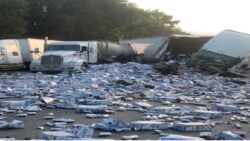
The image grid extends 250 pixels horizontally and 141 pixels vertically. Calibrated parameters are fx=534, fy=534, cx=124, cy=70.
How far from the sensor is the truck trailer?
30.8 metres

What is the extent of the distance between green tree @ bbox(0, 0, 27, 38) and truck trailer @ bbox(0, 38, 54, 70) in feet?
43.0

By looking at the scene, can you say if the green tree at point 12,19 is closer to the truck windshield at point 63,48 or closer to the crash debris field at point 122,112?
the truck windshield at point 63,48

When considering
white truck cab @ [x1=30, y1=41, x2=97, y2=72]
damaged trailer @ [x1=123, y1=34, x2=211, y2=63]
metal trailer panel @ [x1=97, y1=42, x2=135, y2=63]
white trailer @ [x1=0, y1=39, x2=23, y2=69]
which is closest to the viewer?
white truck cab @ [x1=30, y1=41, x2=97, y2=72]

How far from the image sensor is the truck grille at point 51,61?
89.2 ft

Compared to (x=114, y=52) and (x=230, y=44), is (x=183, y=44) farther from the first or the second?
(x=230, y=44)

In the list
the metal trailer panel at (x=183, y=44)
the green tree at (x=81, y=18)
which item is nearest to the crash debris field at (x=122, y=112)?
the metal trailer panel at (x=183, y=44)

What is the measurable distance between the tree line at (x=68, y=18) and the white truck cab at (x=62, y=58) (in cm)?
1739

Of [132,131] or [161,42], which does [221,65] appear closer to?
[161,42]

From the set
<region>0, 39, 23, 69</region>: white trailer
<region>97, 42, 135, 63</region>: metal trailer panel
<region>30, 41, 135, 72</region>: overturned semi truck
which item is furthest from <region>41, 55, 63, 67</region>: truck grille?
<region>97, 42, 135, 63</region>: metal trailer panel

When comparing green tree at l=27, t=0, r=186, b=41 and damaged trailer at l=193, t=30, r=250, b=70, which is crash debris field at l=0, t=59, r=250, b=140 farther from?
green tree at l=27, t=0, r=186, b=41

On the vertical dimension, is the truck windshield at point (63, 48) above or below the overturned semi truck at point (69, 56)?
above

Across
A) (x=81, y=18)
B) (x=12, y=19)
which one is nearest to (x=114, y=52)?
(x=12, y=19)

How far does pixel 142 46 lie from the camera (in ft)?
130

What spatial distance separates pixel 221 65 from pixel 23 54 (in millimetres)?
12210
